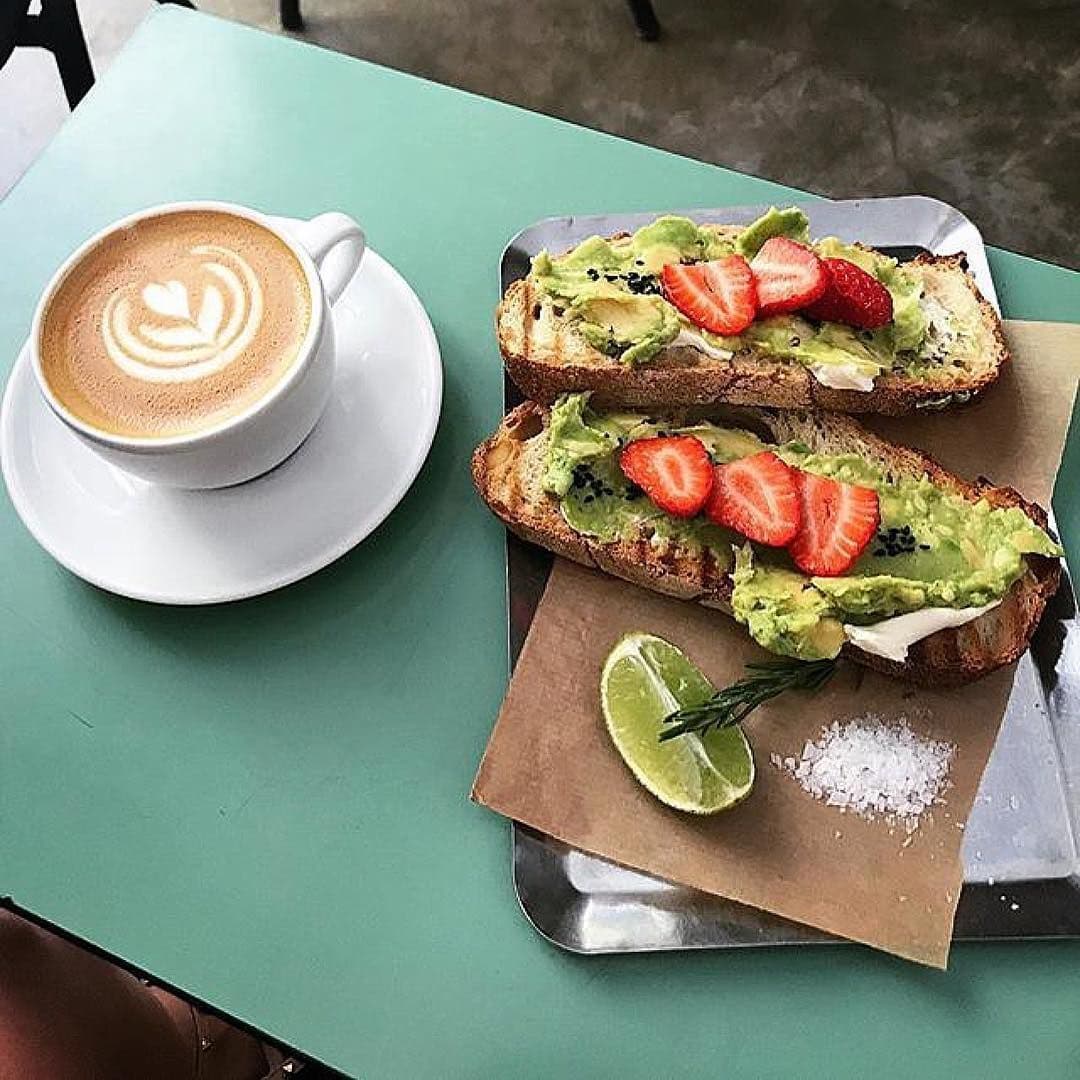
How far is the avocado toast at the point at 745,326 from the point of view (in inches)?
50.8

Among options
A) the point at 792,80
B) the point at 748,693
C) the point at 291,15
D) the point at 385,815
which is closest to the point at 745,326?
the point at 748,693

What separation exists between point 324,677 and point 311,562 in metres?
0.12

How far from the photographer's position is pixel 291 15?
2.80 metres

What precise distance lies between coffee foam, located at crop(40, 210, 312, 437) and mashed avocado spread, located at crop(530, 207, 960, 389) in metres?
0.29

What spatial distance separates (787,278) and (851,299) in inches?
2.6

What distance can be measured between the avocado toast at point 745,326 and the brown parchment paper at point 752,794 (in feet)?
0.52

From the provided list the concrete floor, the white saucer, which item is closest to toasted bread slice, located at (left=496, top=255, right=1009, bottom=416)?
the white saucer

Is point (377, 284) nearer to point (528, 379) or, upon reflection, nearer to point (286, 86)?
point (528, 379)

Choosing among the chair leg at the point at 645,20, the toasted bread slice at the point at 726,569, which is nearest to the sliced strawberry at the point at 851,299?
the toasted bread slice at the point at 726,569

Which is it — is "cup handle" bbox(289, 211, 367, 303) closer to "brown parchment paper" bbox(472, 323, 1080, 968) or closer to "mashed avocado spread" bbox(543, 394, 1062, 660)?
"mashed avocado spread" bbox(543, 394, 1062, 660)

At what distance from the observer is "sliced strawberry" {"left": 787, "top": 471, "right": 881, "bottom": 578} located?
1.17m

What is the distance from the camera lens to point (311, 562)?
1.23m

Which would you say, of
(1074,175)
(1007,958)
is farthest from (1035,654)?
(1074,175)

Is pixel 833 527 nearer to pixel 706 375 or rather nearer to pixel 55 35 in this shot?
pixel 706 375
